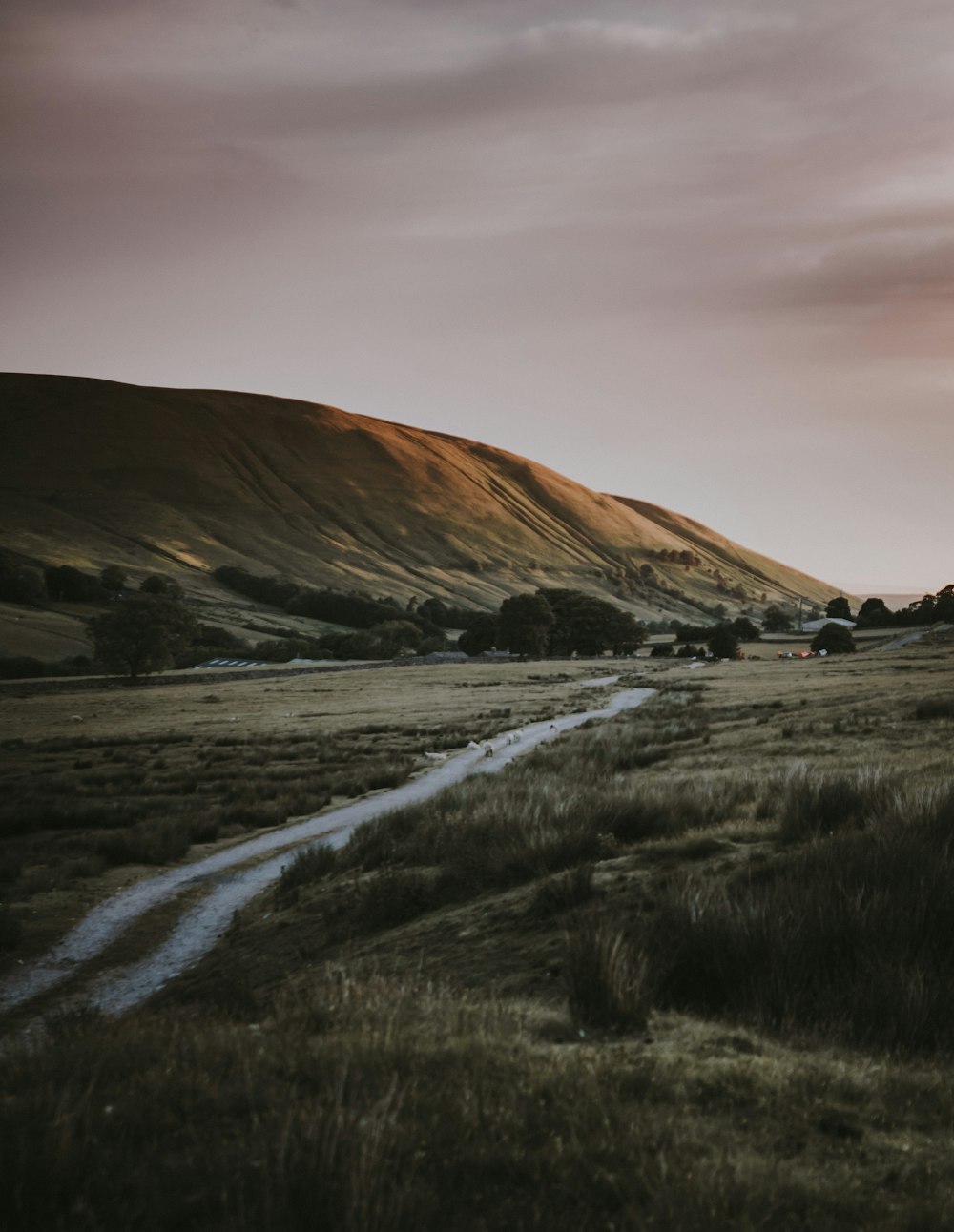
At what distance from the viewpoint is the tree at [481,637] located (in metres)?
127

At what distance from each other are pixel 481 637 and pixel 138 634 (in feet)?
183

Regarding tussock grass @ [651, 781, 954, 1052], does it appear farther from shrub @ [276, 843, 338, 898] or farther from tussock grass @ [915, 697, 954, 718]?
tussock grass @ [915, 697, 954, 718]

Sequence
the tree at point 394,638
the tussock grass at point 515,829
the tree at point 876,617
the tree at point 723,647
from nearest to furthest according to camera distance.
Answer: the tussock grass at point 515,829
the tree at point 723,647
the tree at point 394,638
the tree at point 876,617

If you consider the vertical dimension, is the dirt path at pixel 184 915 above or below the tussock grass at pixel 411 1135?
below

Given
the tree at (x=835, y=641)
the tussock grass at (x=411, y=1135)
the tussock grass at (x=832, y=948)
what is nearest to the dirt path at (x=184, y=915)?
the tussock grass at (x=411, y=1135)

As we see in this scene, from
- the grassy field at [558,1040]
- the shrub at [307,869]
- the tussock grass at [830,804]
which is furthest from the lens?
the shrub at [307,869]

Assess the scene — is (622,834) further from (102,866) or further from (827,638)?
(827,638)

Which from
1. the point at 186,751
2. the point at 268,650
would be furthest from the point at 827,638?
the point at 186,751

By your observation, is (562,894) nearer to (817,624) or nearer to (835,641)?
(835,641)

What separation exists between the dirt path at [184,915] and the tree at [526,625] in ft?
308

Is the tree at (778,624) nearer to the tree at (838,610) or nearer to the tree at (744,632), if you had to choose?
the tree at (838,610)

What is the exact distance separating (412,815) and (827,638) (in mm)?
110229

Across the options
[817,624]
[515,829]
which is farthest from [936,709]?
[817,624]

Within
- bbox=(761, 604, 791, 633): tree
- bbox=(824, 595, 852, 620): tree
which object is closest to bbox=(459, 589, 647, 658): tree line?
bbox=(824, 595, 852, 620): tree
